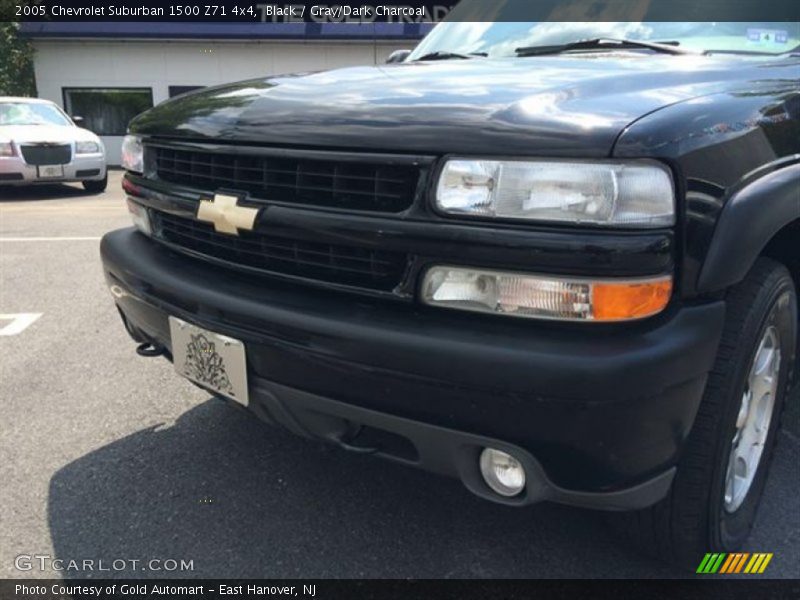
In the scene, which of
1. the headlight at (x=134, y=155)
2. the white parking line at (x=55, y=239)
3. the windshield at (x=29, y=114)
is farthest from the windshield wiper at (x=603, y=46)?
the windshield at (x=29, y=114)

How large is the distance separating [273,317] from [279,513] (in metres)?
0.84

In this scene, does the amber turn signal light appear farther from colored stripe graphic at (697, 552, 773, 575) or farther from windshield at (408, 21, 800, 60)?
windshield at (408, 21, 800, 60)

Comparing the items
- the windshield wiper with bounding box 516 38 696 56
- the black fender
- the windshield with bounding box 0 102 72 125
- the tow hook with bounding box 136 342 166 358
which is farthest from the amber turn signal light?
the windshield with bounding box 0 102 72 125

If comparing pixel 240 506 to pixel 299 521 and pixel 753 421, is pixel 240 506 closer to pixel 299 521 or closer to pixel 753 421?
pixel 299 521

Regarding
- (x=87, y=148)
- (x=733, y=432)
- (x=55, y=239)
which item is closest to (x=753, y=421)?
(x=733, y=432)

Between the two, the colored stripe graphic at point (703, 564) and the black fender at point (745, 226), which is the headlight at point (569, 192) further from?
the colored stripe graphic at point (703, 564)

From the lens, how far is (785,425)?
3.13 metres

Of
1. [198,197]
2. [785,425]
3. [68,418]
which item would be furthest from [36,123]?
[785,425]

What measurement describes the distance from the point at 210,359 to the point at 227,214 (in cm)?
43

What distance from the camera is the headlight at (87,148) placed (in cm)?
1128

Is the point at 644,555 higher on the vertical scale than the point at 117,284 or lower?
lower

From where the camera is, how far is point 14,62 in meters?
17.6

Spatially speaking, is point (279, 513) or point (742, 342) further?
point (279, 513)

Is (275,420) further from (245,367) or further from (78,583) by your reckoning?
(78,583)
